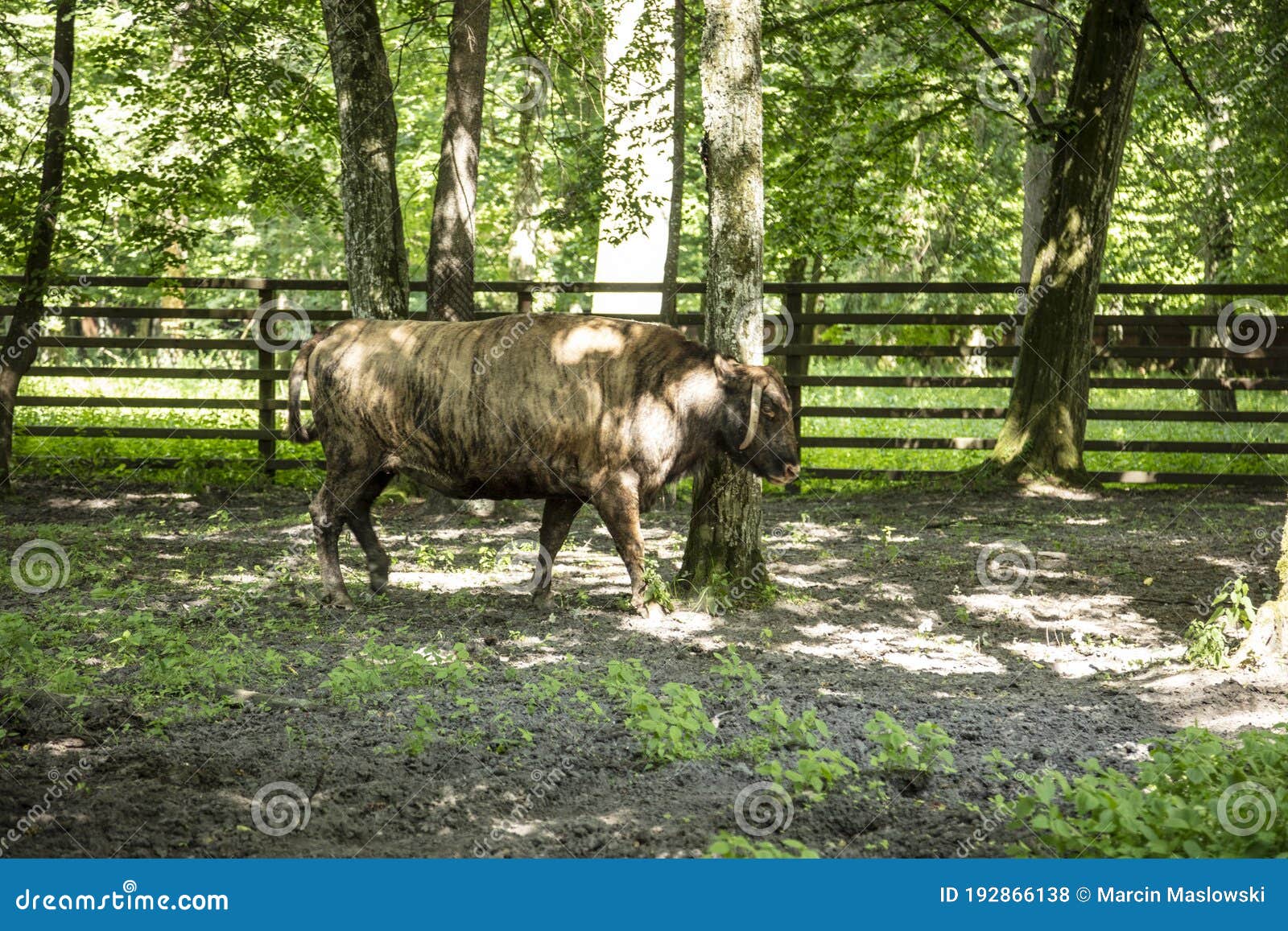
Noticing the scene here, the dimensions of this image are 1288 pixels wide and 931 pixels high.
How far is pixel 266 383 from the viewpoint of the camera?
12.2 m

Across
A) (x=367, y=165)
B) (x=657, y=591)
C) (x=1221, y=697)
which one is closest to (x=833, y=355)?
(x=367, y=165)

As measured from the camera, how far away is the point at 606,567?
828 centimetres

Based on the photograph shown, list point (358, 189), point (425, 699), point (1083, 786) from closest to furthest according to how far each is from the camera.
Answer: point (1083, 786), point (425, 699), point (358, 189)

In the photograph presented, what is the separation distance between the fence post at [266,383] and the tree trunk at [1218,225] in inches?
400

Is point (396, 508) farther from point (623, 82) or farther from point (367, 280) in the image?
point (623, 82)

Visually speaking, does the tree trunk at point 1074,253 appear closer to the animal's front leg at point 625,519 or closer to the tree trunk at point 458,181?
the tree trunk at point 458,181

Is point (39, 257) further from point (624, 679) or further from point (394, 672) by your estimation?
point (624, 679)

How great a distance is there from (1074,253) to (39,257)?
29.2 feet

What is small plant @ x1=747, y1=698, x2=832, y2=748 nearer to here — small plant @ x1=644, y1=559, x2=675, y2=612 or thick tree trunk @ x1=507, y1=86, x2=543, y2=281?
small plant @ x1=644, y1=559, x2=675, y2=612

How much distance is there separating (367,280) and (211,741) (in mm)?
5930

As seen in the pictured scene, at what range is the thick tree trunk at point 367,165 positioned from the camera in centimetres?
955

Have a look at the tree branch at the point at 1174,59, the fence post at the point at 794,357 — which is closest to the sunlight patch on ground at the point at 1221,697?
the fence post at the point at 794,357

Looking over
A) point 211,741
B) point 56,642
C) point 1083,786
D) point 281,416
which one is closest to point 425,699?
point 211,741

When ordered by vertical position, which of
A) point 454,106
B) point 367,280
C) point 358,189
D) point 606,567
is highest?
point 454,106
